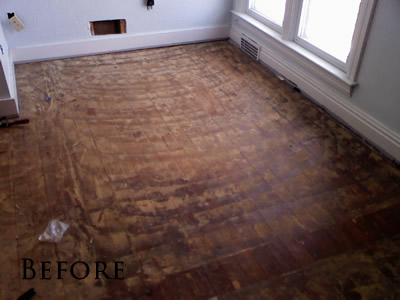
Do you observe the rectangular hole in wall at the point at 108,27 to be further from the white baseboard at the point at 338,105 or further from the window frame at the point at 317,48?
the white baseboard at the point at 338,105

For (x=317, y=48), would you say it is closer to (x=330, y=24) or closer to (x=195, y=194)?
(x=330, y=24)

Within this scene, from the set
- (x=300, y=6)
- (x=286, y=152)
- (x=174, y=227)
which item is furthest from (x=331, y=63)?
(x=174, y=227)

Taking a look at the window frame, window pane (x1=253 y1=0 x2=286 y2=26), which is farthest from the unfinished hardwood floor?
window pane (x1=253 y1=0 x2=286 y2=26)

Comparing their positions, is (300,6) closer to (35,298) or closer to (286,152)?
(286,152)

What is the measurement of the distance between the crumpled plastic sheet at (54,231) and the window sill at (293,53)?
206 cm

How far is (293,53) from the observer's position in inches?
128

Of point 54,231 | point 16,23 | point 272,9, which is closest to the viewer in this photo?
point 54,231

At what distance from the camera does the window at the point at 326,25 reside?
262cm

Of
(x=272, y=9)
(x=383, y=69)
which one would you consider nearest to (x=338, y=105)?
(x=383, y=69)

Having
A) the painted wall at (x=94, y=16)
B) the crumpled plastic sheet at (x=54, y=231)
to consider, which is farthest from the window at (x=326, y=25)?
the crumpled plastic sheet at (x=54, y=231)

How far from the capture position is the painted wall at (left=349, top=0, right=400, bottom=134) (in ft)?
7.68

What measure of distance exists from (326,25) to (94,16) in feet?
7.15

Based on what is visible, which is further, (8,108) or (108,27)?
(108,27)

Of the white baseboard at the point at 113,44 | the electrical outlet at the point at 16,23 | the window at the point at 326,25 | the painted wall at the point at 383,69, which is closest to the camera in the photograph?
the painted wall at the point at 383,69
